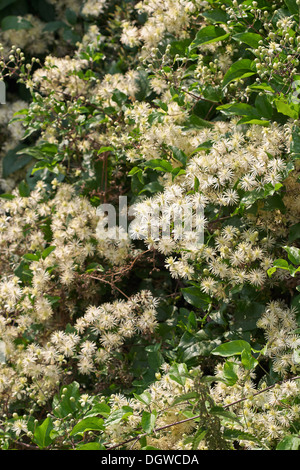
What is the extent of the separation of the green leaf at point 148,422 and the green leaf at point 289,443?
284 millimetres

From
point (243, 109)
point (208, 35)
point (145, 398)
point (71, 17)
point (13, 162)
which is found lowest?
point (13, 162)

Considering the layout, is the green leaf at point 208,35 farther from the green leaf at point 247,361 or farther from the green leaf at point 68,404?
the green leaf at point 68,404

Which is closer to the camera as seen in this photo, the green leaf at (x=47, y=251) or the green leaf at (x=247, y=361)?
the green leaf at (x=247, y=361)

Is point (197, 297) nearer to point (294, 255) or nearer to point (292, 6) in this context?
point (294, 255)

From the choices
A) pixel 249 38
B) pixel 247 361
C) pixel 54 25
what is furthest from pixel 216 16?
pixel 54 25

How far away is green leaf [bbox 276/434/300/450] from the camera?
1.22 metres

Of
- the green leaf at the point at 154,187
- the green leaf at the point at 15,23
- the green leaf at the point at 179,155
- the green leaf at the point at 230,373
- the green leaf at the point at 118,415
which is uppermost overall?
the green leaf at the point at 15,23

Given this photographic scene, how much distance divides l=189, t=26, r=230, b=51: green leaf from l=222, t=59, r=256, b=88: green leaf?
17cm

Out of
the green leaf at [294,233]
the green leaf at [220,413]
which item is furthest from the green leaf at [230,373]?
the green leaf at [294,233]

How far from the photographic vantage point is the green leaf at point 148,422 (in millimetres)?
1286

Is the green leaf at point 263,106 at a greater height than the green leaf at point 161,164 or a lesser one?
greater

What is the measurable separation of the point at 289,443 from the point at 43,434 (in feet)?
2.01

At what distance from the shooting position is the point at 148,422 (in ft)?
4.27

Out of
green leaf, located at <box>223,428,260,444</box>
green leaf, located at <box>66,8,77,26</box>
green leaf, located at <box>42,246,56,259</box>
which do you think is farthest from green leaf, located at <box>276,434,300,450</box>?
green leaf, located at <box>66,8,77,26</box>
